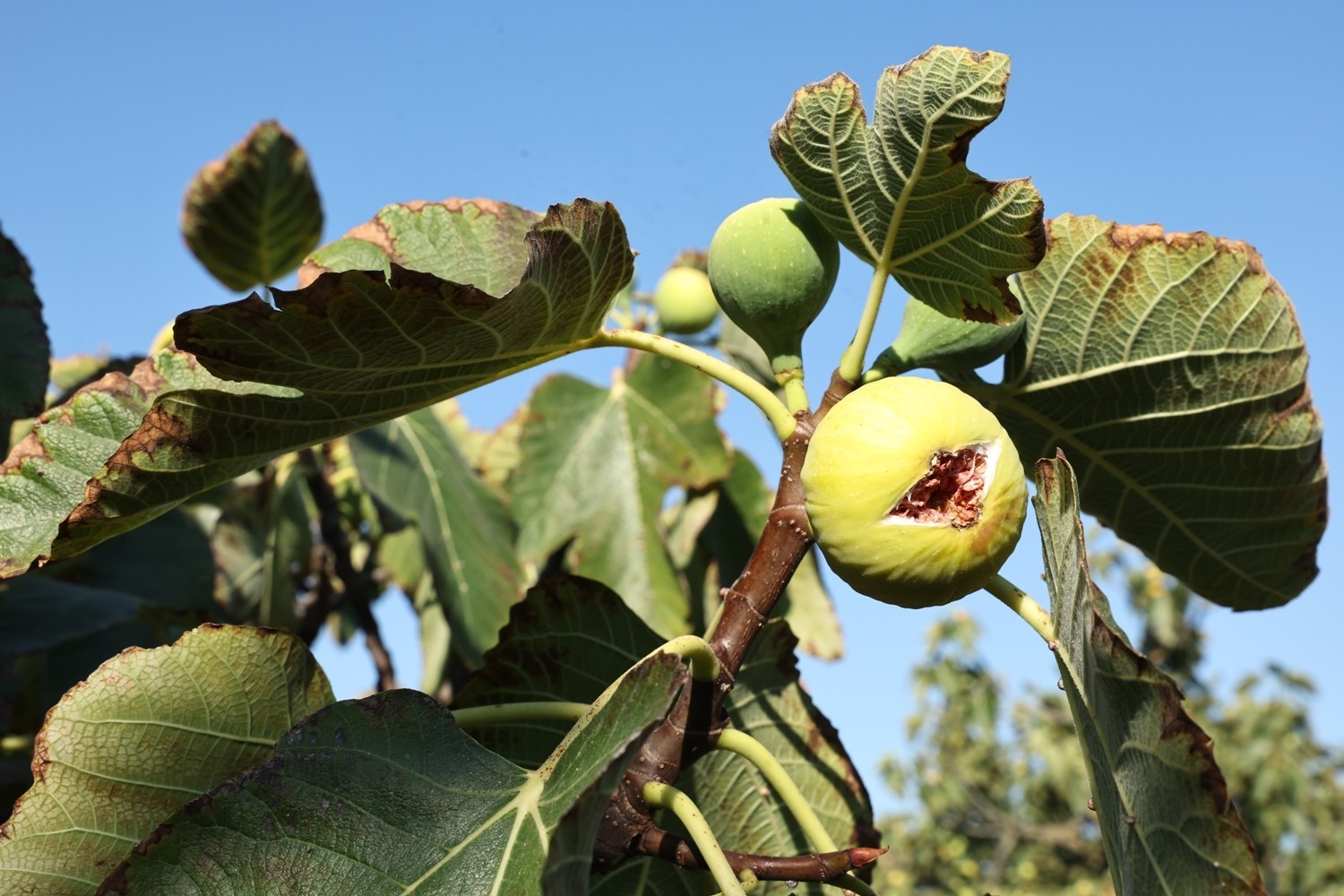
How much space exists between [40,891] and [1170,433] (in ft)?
4.11

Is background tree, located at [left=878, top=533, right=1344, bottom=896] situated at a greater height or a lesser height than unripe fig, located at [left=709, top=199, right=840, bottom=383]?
greater

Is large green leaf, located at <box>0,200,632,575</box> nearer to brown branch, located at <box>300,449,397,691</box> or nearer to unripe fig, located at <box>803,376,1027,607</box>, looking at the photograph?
unripe fig, located at <box>803,376,1027,607</box>

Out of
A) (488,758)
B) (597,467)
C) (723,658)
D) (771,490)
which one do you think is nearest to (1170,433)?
(723,658)

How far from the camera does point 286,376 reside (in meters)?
1.04

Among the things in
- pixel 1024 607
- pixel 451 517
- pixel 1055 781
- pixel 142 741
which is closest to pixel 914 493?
pixel 1024 607

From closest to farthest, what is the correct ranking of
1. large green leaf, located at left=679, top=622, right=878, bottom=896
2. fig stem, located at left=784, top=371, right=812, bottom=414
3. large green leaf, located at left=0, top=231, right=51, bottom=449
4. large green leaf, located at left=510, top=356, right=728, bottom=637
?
fig stem, located at left=784, top=371, right=812, bottom=414, large green leaf, located at left=679, top=622, right=878, bottom=896, large green leaf, located at left=0, top=231, right=51, bottom=449, large green leaf, located at left=510, top=356, right=728, bottom=637

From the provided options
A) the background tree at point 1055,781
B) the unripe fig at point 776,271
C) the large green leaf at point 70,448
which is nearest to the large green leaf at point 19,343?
the large green leaf at point 70,448

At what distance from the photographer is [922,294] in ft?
4.01

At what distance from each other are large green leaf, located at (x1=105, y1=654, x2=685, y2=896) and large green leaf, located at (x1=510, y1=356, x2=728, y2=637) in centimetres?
149

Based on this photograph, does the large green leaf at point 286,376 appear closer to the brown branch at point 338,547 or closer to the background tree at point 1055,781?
the brown branch at point 338,547

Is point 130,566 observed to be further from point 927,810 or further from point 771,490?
point 927,810

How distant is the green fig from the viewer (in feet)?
4.07

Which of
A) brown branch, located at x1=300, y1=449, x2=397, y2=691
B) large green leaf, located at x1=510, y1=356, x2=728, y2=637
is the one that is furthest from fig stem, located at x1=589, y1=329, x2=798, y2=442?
brown branch, located at x1=300, y1=449, x2=397, y2=691

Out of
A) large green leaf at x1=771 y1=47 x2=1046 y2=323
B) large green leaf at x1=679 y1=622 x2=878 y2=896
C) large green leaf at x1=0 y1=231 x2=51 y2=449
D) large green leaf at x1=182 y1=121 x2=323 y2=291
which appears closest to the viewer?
large green leaf at x1=771 y1=47 x2=1046 y2=323
